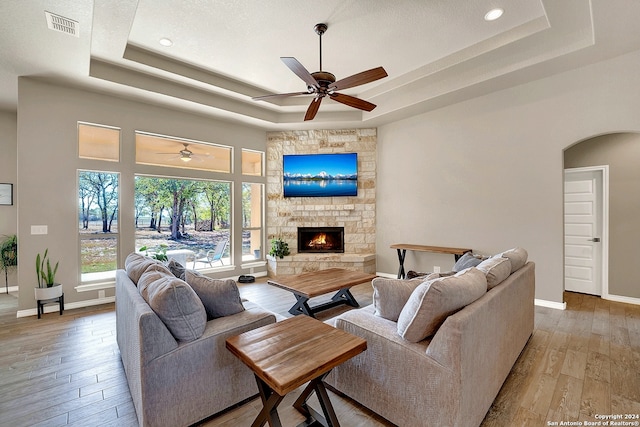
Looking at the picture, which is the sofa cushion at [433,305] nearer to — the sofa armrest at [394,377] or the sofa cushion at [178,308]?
the sofa armrest at [394,377]

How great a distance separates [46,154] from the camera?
3.80m

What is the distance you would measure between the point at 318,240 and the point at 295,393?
4067mm

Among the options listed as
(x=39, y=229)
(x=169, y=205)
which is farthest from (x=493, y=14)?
(x=39, y=229)

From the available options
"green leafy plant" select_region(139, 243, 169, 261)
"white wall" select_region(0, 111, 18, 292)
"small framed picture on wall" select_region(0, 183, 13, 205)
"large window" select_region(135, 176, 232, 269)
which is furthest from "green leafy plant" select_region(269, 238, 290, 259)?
"small framed picture on wall" select_region(0, 183, 13, 205)

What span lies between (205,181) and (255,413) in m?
4.31

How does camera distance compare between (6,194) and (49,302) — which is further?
Result: (6,194)

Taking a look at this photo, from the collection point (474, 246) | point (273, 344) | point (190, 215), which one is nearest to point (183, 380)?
point (273, 344)

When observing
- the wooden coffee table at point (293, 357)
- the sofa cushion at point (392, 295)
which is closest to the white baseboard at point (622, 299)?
the sofa cushion at point (392, 295)

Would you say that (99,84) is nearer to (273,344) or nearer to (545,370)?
(273,344)

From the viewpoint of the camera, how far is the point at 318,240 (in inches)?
240

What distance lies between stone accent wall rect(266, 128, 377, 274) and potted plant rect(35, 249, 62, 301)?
130 inches

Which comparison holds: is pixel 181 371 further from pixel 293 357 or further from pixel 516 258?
pixel 516 258


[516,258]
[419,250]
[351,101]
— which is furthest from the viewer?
[419,250]

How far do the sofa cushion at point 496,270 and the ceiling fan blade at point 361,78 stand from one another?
197cm
